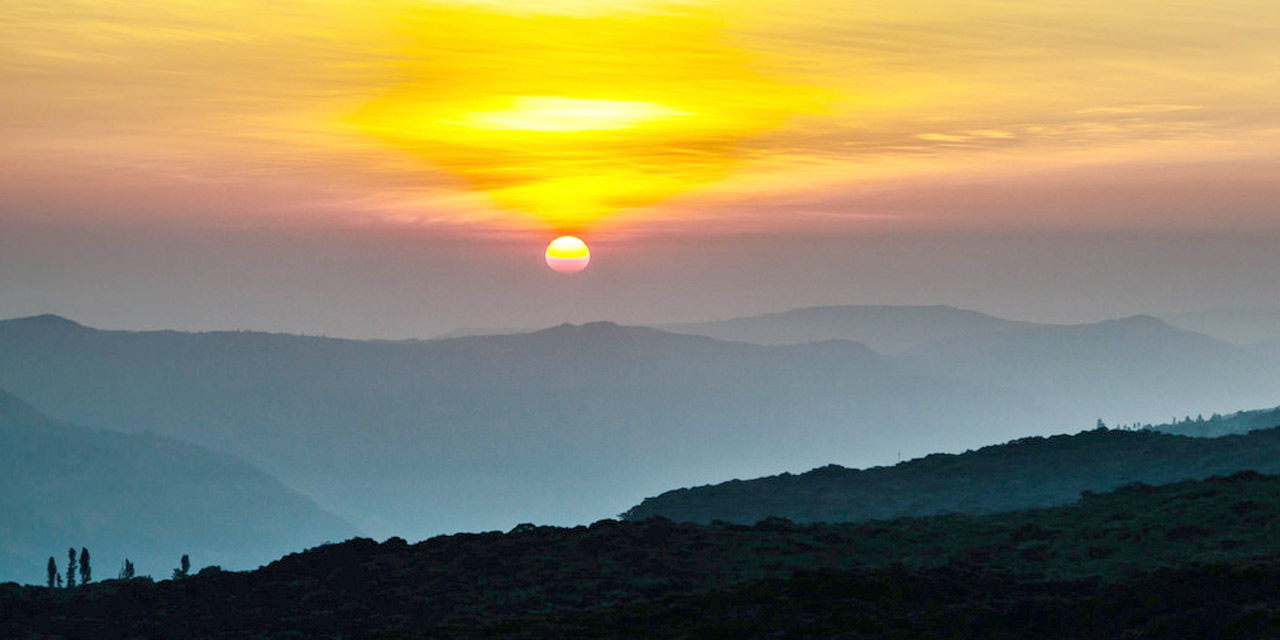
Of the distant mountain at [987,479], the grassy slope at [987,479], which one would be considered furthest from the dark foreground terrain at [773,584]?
the distant mountain at [987,479]

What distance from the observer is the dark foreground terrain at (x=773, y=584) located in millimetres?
60812

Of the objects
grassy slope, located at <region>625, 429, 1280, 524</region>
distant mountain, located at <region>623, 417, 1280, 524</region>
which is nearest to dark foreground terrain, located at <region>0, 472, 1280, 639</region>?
grassy slope, located at <region>625, 429, 1280, 524</region>

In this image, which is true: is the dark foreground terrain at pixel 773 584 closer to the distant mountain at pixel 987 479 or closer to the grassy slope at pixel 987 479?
the grassy slope at pixel 987 479

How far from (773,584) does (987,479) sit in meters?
83.3

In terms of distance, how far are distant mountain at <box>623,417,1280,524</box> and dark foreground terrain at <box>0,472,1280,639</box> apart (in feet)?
101

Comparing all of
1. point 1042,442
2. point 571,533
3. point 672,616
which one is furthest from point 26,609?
point 1042,442

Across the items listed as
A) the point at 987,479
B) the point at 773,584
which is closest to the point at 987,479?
the point at 987,479

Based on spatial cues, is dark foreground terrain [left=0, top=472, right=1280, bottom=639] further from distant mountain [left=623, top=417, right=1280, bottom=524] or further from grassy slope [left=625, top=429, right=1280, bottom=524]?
distant mountain [left=623, top=417, right=1280, bottom=524]

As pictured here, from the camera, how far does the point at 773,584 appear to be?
233ft

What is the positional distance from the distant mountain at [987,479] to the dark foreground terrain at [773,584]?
3063cm

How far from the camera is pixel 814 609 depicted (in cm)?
6506

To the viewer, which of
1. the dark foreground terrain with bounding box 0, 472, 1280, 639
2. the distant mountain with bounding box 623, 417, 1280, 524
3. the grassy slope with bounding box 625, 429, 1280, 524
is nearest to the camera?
the dark foreground terrain with bounding box 0, 472, 1280, 639

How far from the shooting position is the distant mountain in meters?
135

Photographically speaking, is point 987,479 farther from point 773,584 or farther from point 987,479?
point 773,584
